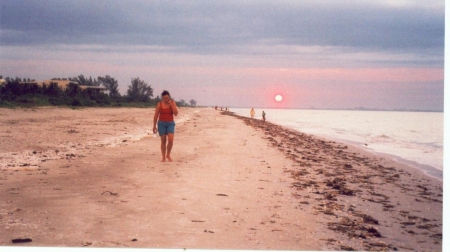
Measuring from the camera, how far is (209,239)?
4023 mm

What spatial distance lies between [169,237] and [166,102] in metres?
5.51

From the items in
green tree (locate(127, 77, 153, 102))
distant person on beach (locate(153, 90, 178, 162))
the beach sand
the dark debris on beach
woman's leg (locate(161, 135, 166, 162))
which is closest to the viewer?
the beach sand

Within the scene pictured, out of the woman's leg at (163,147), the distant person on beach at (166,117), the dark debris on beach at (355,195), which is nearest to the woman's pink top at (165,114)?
the distant person on beach at (166,117)

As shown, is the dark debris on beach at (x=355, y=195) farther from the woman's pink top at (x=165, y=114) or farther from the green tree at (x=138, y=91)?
the green tree at (x=138, y=91)

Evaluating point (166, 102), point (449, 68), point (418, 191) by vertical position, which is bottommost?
point (418, 191)

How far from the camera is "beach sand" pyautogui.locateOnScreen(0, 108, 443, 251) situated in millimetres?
4094

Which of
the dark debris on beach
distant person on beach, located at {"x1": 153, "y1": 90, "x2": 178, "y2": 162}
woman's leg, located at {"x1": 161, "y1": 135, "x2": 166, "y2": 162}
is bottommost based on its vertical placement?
the dark debris on beach

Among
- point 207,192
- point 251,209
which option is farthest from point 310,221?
point 207,192

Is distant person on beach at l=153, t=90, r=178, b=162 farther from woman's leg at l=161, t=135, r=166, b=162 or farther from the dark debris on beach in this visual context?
the dark debris on beach

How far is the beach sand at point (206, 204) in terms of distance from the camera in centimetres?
409

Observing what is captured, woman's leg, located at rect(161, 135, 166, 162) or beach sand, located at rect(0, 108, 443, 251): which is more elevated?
woman's leg, located at rect(161, 135, 166, 162)

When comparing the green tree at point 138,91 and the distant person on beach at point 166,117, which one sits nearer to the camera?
the distant person on beach at point 166,117

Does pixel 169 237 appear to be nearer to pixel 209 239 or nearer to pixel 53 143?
pixel 209 239

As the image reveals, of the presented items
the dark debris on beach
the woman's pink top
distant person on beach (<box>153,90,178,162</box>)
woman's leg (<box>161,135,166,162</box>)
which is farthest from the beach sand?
the woman's pink top
